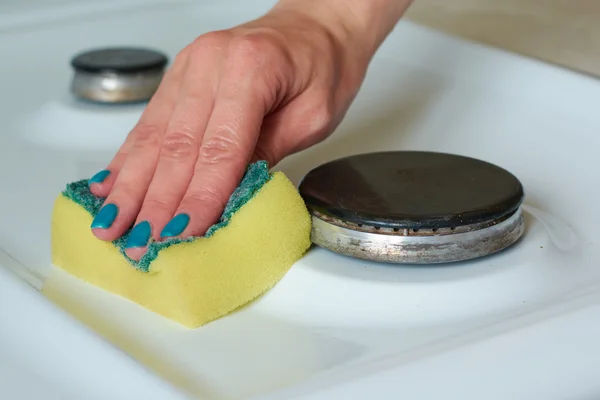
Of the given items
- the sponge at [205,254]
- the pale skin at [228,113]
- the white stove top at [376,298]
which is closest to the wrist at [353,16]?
the pale skin at [228,113]

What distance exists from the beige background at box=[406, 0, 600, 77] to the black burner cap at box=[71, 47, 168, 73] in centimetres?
38

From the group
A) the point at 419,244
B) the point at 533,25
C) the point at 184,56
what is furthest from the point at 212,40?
the point at 533,25

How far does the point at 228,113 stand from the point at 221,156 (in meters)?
0.04

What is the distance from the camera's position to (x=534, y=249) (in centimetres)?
63

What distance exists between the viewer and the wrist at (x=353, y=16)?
0.80m

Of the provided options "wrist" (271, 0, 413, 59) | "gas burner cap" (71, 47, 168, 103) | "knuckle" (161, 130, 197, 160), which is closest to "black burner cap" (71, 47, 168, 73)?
"gas burner cap" (71, 47, 168, 103)

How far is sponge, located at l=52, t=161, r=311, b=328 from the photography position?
0.56 metres

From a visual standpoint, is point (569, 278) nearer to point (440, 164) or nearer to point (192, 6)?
point (440, 164)

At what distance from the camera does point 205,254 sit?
0.56 metres

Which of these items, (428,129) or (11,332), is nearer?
(11,332)

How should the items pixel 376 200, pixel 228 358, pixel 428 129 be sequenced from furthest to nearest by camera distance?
pixel 428 129 → pixel 376 200 → pixel 228 358

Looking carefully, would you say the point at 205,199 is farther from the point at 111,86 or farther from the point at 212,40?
the point at 111,86

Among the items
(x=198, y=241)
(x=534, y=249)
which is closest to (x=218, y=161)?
(x=198, y=241)

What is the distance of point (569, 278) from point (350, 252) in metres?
0.15
